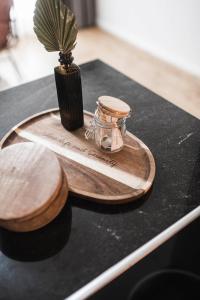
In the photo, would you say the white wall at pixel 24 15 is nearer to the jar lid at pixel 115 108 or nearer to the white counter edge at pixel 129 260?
the jar lid at pixel 115 108

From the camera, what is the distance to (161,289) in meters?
0.90

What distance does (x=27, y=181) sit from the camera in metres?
0.69

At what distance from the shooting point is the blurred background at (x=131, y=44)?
2414mm

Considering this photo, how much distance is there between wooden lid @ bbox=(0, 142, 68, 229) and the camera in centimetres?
64

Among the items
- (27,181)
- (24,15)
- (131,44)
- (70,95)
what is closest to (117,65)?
(131,44)

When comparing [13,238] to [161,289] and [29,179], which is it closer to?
[29,179]

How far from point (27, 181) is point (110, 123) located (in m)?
0.27

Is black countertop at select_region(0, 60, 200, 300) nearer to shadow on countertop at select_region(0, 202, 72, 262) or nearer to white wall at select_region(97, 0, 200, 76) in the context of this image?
shadow on countertop at select_region(0, 202, 72, 262)

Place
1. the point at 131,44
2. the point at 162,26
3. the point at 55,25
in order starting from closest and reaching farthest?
the point at 55,25 < the point at 162,26 < the point at 131,44

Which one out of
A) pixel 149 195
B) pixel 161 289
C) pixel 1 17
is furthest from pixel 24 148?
pixel 1 17

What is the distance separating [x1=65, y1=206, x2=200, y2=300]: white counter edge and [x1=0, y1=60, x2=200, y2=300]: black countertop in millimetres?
10

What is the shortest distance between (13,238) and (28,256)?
0.20 ft

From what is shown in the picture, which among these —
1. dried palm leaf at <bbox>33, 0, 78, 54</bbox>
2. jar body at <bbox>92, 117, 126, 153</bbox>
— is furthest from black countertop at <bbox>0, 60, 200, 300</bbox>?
dried palm leaf at <bbox>33, 0, 78, 54</bbox>

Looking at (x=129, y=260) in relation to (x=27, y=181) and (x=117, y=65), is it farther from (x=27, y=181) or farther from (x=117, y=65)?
(x=117, y=65)
